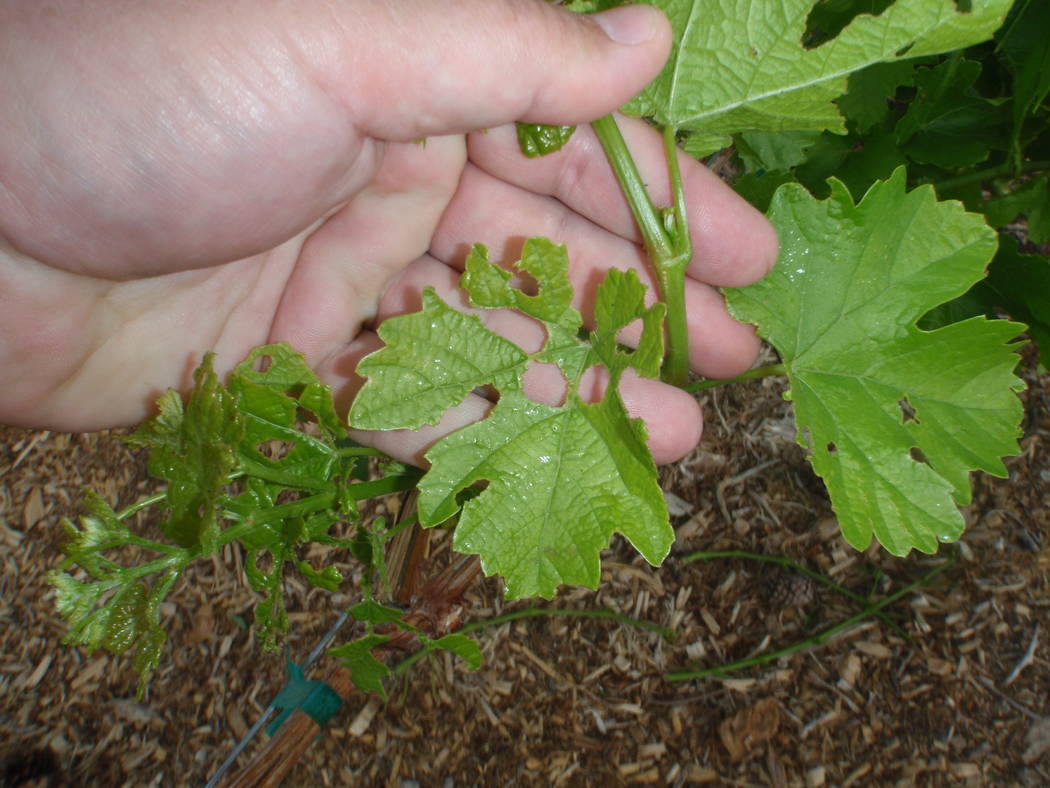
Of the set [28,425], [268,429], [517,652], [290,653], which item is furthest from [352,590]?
[268,429]

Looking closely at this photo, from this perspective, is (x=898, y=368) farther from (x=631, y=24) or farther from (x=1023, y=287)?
(x=631, y=24)

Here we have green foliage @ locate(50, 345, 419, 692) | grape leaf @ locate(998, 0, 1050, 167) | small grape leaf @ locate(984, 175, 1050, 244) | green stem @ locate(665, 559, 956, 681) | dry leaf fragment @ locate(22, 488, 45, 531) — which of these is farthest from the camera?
dry leaf fragment @ locate(22, 488, 45, 531)

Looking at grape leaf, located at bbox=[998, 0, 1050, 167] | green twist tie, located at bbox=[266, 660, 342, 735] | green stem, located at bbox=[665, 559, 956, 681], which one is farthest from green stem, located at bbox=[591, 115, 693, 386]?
green twist tie, located at bbox=[266, 660, 342, 735]

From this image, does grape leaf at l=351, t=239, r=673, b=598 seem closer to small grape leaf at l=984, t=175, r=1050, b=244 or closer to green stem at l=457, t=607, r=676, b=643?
green stem at l=457, t=607, r=676, b=643

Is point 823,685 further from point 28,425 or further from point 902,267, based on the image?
point 28,425

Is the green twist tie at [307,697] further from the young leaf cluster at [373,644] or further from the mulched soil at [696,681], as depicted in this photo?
the young leaf cluster at [373,644]
